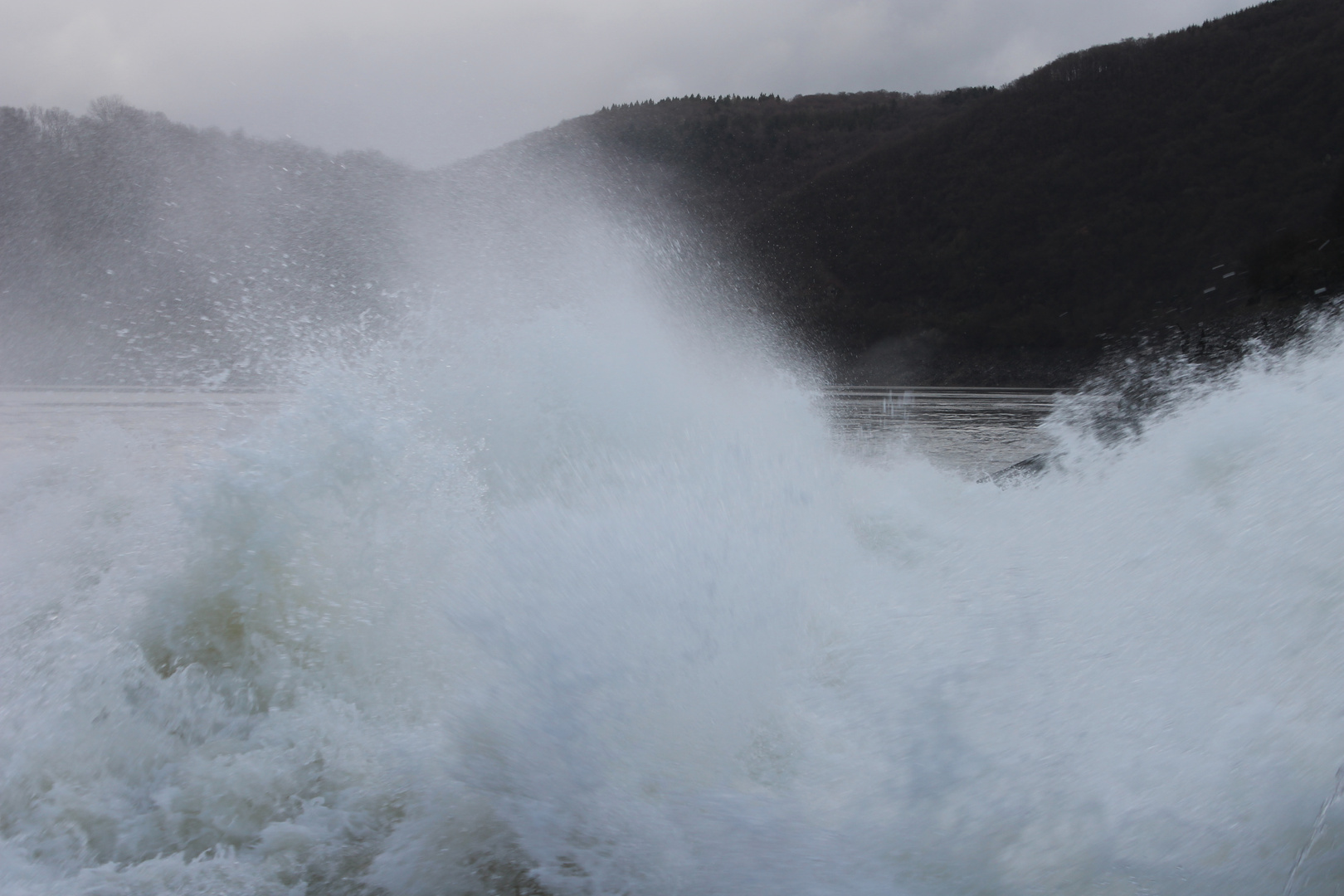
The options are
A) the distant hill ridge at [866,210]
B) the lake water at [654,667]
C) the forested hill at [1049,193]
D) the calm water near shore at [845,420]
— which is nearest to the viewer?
the lake water at [654,667]

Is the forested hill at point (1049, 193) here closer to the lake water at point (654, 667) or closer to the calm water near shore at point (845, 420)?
the calm water near shore at point (845, 420)

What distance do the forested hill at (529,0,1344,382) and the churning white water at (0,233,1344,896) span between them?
3941cm

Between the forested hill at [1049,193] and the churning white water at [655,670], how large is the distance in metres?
39.4

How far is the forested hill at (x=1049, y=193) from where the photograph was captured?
49875 millimetres

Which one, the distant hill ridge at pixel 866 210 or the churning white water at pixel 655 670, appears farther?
the distant hill ridge at pixel 866 210

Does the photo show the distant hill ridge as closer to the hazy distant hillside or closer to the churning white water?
the hazy distant hillside

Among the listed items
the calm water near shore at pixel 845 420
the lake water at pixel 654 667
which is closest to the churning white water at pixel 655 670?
the lake water at pixel 654 667

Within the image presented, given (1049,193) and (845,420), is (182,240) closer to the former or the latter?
(845,420)

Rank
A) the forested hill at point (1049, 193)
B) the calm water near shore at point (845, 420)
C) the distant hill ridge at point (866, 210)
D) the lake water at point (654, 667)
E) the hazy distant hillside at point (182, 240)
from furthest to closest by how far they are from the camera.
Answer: the forested hill at point (1049, 193) < the distant hill ridge at point (866, 210) < the hazy distant hillside at point (182, 240) < the calm water near shore at point (845, 420) < the lake water at point (654, 667)

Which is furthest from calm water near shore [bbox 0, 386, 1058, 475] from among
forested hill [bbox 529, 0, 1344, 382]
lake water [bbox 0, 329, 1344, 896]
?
forested hill [bbox 529, 0, 1344, 382]

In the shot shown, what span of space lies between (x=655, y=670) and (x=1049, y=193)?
6629cm

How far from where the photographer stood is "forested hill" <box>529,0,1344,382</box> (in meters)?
49.9

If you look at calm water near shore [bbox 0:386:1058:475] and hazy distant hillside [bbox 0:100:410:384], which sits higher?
hazy distant hillside [bbox 0:100:410:384]

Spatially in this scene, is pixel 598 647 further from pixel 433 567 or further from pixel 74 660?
pixel 74 660
